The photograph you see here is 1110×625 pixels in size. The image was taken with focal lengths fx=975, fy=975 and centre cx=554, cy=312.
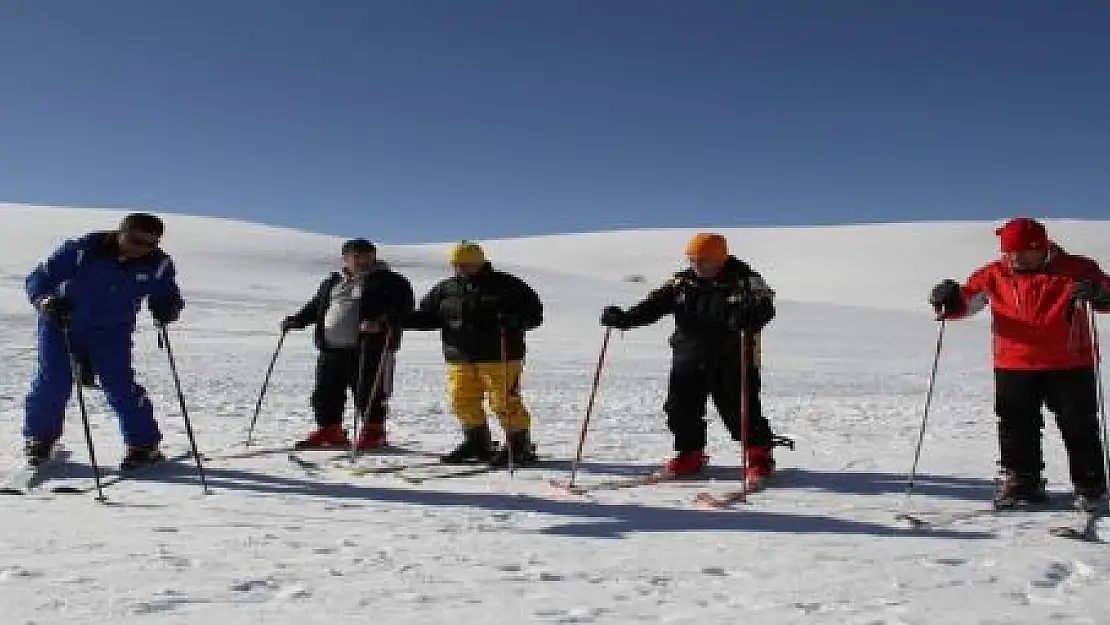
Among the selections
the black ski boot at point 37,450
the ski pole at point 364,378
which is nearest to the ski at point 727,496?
the ski pole at point 364,378

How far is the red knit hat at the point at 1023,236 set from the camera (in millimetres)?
6102

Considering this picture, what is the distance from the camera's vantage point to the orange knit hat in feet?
23.8

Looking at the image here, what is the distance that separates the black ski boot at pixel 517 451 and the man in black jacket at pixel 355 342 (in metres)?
1.45

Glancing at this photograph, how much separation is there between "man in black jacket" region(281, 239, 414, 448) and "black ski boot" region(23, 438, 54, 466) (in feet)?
6.87

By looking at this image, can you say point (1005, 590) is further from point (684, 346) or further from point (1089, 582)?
point (684, 346)

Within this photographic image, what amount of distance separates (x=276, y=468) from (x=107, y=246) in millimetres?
2058


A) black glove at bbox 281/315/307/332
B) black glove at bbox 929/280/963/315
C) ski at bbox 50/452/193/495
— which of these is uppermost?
black glove at bbox 929/280/963/315

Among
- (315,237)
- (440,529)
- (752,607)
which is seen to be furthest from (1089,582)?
(315,237)

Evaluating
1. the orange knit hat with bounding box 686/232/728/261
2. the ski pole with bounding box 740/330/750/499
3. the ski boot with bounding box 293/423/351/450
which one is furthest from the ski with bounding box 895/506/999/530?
the ski boot with bounding box 293/423/351/450

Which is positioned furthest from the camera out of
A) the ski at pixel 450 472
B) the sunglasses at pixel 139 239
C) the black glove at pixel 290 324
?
the black glove at pixel 290 324

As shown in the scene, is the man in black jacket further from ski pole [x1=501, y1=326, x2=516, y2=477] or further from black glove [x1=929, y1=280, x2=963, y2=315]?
black glove [x1=929, y1=280, x2=963, y2=315]

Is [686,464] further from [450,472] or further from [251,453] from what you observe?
[251,453]

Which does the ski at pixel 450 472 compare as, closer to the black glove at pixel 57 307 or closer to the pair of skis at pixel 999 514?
the black glove at pixel 57 307

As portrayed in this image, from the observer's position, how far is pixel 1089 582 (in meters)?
4.28
